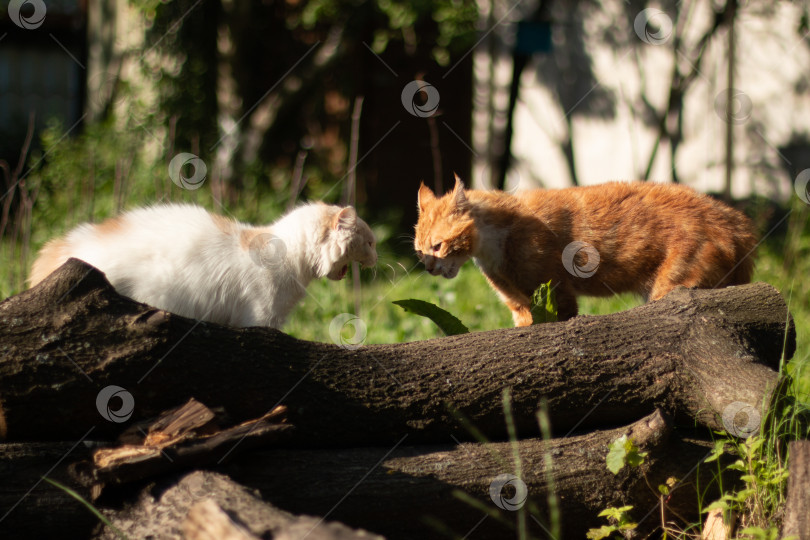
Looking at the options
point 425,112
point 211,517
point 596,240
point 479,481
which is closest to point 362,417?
point 479,481

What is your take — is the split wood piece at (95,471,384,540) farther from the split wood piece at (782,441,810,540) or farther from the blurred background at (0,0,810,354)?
the blurred background at (0,0,810,354)

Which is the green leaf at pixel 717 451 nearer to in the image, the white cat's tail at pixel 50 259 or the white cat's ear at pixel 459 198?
the white cat's ear at pixel 459 198

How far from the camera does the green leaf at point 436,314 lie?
338cm

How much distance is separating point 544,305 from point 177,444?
1.67m

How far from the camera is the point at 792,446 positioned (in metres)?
2.33

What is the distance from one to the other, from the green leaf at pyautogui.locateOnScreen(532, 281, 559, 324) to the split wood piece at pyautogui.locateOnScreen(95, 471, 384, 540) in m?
1.51

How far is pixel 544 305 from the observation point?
3.40m

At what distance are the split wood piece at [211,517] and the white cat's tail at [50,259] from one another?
4.76 feet

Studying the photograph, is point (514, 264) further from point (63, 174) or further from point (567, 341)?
point (63, 174)

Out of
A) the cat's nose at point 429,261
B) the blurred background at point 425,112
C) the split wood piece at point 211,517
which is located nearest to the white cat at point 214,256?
the cat's nose at point 429,261

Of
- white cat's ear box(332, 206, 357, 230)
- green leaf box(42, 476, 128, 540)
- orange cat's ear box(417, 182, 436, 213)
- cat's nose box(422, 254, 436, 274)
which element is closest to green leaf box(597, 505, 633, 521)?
green leaf box(42, 476, 128, 540)

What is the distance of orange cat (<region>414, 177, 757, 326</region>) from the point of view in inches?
148

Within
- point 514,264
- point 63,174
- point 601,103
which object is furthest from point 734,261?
point 63,174

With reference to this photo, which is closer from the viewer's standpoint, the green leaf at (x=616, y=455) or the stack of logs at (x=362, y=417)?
the stack of logs at (x=362, y=417)
